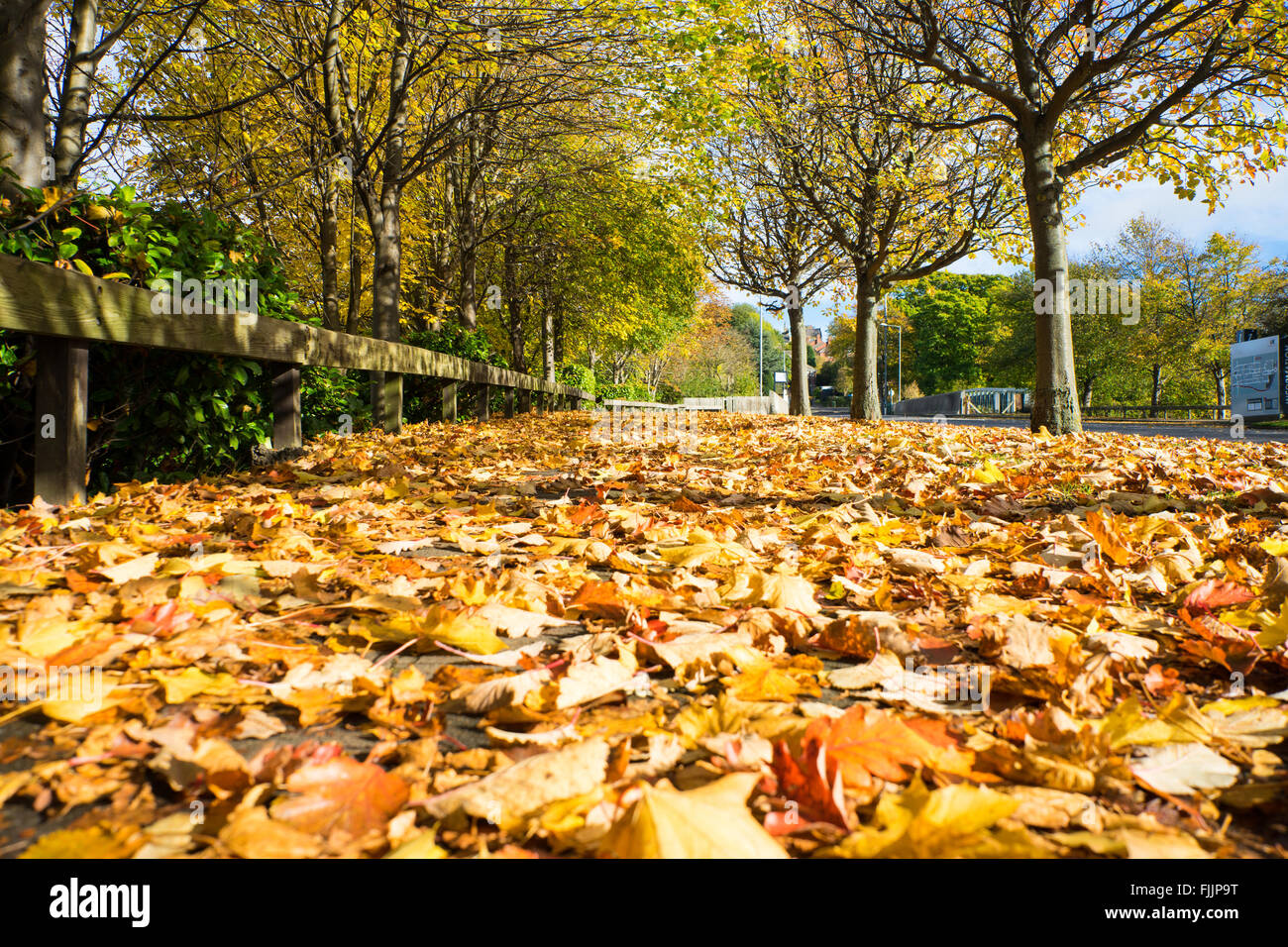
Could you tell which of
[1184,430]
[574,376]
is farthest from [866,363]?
[574,376]

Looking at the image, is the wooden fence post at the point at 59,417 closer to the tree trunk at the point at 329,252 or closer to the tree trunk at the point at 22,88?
the tree trunk at the point at 22,88

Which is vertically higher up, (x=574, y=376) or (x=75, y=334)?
(x=574, y=376)

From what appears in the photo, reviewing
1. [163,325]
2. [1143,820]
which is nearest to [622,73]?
[163,325]

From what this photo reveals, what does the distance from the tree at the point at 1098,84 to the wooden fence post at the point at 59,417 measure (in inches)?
375

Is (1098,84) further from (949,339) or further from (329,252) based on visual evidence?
(949,339)

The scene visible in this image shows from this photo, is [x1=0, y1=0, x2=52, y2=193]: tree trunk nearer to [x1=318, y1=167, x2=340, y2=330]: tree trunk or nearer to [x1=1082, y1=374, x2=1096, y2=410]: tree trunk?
[x1=318, y1=167, x2=340, y2=330]: tree trunk

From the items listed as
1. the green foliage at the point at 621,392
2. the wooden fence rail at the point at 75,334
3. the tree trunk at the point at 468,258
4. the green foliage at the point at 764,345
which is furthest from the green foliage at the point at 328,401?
the green foliage at the point at 764,345

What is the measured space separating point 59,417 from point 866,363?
1402 cm

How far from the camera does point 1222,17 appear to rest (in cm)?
849

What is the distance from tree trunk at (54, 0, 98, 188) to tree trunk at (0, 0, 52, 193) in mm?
1609

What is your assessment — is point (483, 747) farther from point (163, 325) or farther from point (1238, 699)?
point (163, 325)

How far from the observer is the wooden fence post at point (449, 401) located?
9.02 meters

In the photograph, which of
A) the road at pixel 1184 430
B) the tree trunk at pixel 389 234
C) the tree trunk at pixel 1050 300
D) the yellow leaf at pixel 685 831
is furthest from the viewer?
the road at pixel 1184 430

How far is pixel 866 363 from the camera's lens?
48.6ft
